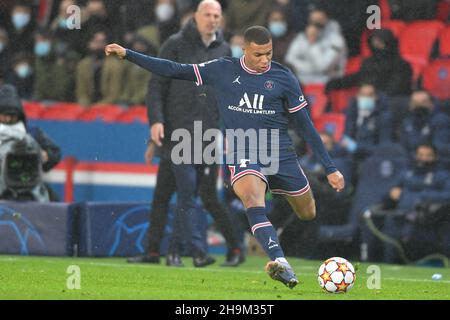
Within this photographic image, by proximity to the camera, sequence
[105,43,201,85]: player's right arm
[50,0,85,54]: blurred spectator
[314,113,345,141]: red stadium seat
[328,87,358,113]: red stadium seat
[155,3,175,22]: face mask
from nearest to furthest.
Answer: [105,43,201,85]: player's right arm < [314,113,345,141]: red stadium seat < [328,87,358,113]: red stadium seat < [155,3,175,22]: face mask < [50,0,85,54]: blurred spectator

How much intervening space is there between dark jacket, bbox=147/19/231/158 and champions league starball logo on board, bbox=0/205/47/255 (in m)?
1.94

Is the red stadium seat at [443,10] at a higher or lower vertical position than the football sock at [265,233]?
higher

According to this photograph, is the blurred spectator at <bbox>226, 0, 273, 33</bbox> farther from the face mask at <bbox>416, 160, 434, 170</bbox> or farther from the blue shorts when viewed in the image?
the blue shorts

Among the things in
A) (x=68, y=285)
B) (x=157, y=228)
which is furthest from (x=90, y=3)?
(x=68, y=285)

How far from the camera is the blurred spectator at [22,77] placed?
60.3 ft

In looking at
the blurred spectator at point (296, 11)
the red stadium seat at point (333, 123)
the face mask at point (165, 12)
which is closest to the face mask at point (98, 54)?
the face mask at point (165, 12)

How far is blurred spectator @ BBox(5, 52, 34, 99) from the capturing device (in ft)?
60.3

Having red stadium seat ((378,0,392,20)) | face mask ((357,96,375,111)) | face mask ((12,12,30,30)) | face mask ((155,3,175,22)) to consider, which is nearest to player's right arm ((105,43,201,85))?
face mask ((357,96,375,111))

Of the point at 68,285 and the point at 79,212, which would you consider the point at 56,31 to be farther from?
the point at 68,285

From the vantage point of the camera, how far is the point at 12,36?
19.3 metres

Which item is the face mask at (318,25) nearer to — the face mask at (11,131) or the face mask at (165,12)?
the face mask at (165,12)

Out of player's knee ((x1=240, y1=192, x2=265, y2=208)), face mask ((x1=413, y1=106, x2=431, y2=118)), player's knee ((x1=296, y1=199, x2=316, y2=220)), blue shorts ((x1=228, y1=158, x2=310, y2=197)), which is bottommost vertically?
player's knee ((x1=240, y1=192, x2=265, y2=208))

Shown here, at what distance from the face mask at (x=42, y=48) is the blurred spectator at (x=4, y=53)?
45cm

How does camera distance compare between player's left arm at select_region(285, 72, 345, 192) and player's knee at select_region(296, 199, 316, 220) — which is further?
player's knee at select_region(296, 199, 316, 220)
